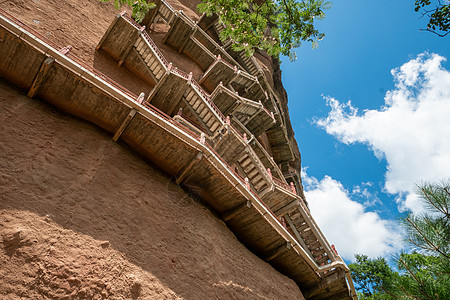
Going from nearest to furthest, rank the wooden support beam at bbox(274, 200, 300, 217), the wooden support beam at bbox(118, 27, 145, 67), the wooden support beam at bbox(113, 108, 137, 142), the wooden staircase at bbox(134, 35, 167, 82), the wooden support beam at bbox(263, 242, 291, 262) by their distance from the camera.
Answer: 1. the wooden support beam at bbox(113, 108, 137, 142)
2. the wooden support beam at bbox(263, 242, 291, 262)
3. the wooden support beam at bbox(274, 200, 300, 217)
4. the wooden staircase at bbox(134, 35, 167, 82)
5. the wooden support beam at bbox(118, 27, 145, 67)

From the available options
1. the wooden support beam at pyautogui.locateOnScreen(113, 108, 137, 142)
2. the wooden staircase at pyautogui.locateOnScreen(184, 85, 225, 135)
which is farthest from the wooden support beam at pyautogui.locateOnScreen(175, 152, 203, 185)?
the wooden staircase at pyautogui.locateOnScreen(184, 85, 225, 135)

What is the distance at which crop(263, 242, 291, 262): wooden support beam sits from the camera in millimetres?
12441

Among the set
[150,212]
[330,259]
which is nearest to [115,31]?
[150,212]

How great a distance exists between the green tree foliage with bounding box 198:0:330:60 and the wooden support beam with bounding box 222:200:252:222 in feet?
20.8

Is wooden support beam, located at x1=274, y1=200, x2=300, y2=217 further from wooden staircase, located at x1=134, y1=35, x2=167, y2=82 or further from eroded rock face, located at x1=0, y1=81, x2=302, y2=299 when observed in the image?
wooden staircase, located at x1=134, y1=35, x2=167, y2=82

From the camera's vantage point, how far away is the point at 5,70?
32.0 feet

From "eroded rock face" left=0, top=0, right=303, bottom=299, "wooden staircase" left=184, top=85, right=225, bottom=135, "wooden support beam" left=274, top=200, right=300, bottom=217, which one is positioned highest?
"wooden staircase" left=184, top=85, right=225, bottom=135

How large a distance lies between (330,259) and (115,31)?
61.8 feet

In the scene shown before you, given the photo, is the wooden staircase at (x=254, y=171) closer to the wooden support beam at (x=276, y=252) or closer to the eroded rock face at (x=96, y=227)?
the wooden support beam at (x=276, y=252)

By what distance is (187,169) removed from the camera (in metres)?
11.0

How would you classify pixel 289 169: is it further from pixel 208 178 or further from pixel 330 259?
pixel 208 178

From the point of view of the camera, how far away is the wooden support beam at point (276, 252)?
12441 mm

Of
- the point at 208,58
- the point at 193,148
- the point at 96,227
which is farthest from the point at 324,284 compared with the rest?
the point at 208,58

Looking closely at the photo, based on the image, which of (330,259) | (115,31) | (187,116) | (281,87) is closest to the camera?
(330,259)
